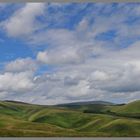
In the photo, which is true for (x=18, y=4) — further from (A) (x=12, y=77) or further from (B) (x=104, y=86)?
(B) (x=104, y=86)

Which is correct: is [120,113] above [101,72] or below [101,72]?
below

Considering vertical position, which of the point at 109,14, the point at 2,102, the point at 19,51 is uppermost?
the point at 109,14

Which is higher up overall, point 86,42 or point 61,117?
point 86,42

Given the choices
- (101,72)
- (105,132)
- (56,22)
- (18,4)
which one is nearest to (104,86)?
(101,72)

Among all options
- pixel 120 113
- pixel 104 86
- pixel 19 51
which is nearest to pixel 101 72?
pixel 104 86

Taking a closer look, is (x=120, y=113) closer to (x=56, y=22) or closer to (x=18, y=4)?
(x=56, y=22)

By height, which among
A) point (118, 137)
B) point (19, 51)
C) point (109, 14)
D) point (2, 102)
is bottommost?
point (118, 137)
